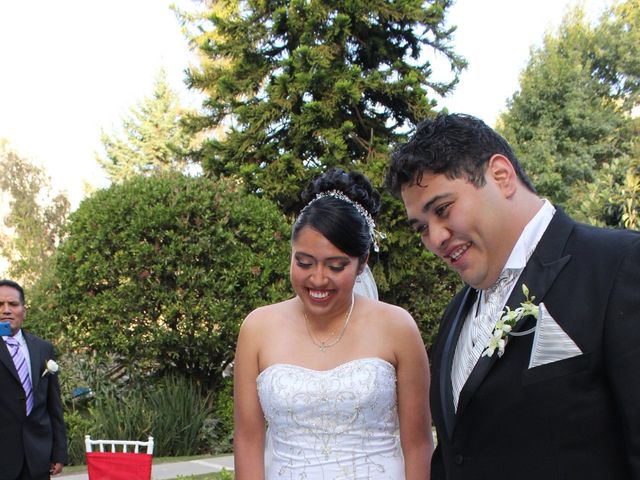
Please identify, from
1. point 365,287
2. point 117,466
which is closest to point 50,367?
point 117,466

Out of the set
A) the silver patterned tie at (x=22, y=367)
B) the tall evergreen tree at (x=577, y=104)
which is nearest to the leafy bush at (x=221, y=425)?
the silver patterned tie at (x=22, y=367)

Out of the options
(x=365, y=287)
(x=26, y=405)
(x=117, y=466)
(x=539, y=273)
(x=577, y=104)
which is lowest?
(x=117, y=466)

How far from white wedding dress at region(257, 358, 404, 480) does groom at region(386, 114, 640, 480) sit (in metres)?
0.83

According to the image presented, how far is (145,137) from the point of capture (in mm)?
34656

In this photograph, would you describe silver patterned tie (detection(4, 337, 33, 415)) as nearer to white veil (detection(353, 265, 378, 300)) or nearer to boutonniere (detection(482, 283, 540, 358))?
white veil (detection(353, 265, 378, 300))

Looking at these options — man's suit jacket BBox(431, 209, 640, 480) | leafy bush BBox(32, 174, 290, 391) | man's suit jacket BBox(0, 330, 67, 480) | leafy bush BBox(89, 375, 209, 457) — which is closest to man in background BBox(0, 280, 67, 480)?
man's suit jacket BBox(0, 330, 67, 480)

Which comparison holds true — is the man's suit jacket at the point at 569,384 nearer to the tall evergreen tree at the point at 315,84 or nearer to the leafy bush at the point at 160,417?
the leafy bush at the point at 160,417

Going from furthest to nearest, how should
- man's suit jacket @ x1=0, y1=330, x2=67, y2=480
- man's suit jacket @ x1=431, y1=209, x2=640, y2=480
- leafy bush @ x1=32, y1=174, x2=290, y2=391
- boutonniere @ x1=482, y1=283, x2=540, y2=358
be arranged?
1. leafy bush @ x1=32, y1=174, x2=290, y2=391
2. man's suit jacket @ x1=0, y1=330, x2=67, y2=480
3. boutonniere @ x1=482, y1=283, x2=540, y2=358
4. man's suit jacket @ x1=431, y1=209, x2=640, y2=480

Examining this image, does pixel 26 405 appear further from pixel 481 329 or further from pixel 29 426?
pixel 481 329

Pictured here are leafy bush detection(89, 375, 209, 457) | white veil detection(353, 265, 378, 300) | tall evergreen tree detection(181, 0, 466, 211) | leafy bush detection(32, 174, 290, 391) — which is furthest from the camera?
tall evergreen tree detection(181, 0, 466, 211)

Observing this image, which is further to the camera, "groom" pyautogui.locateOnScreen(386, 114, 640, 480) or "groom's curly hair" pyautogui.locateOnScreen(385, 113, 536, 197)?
"groom's curly hair" pyautogui.locateOnScreen(385, 113, 536, 197)

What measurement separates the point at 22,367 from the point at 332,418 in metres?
3.53

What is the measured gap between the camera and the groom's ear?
1909mm

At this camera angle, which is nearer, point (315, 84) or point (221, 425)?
point (221, 425)
